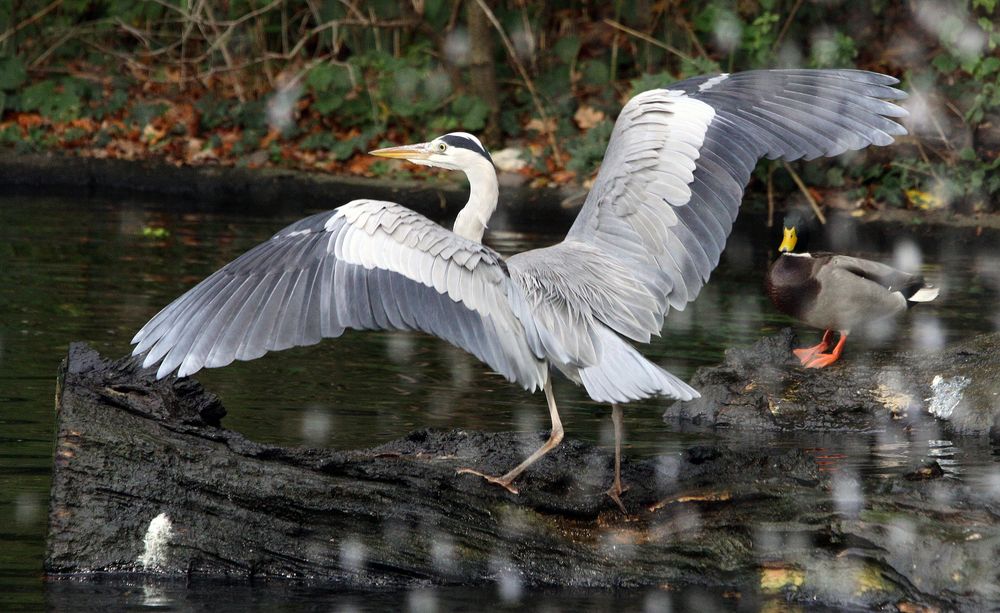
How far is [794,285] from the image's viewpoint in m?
7.70

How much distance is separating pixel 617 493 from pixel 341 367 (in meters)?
3.59

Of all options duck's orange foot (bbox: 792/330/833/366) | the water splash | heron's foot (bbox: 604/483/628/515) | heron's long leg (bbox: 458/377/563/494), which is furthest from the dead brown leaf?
the water splash

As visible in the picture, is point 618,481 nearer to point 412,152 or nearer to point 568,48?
point 412,152

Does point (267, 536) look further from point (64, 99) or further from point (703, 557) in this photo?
point (64, 99)

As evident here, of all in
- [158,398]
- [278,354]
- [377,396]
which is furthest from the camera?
[278,354]

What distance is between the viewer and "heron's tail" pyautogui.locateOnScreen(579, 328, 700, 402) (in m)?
4.50

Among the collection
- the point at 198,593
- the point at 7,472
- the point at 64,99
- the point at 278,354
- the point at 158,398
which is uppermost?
the point at 158,398

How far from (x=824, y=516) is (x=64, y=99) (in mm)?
13306

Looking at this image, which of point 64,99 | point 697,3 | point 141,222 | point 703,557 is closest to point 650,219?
point 703,557

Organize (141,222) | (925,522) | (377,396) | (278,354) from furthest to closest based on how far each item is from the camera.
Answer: (141,222) < (278,354) < (377,396) < (925,522)

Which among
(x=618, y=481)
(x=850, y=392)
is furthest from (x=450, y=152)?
(x=850, y=392)

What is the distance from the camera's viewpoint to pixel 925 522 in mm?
4266

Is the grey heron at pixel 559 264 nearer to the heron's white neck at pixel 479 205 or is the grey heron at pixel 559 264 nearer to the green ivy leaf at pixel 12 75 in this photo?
the heron's white neck at pixel 479 205

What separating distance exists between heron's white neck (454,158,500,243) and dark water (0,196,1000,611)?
1151mm
